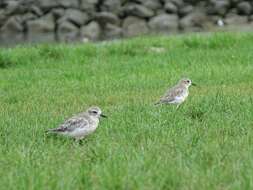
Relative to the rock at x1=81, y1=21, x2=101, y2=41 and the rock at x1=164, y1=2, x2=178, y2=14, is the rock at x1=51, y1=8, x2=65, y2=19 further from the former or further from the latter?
the rock at x1=164, y1=2, x2=178, y2=14

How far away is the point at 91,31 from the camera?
36031 mm

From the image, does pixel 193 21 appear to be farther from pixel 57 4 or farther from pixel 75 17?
A: pixel 57 4

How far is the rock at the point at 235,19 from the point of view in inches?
1393

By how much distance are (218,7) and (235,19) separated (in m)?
1.88

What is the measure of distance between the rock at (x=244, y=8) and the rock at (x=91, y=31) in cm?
677

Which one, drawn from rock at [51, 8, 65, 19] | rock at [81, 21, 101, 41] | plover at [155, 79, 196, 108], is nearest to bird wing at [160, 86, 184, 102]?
plover at [155, 79, 196, 108]

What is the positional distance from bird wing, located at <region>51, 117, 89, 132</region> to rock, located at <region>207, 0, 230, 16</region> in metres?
27.8

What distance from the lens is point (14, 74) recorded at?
61.2ft

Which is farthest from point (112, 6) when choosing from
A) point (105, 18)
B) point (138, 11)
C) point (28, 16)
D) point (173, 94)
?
point (173, 94)

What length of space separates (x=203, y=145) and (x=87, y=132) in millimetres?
1651

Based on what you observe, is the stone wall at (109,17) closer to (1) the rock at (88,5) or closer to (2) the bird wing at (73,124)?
(1) the rock at (88,5)

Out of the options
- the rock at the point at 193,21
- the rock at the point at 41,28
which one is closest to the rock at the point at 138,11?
the rock at the point at 193,21

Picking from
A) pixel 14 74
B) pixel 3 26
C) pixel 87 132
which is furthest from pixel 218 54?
pixel 3 26

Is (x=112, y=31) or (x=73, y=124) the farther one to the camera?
(x=112, y=31)
